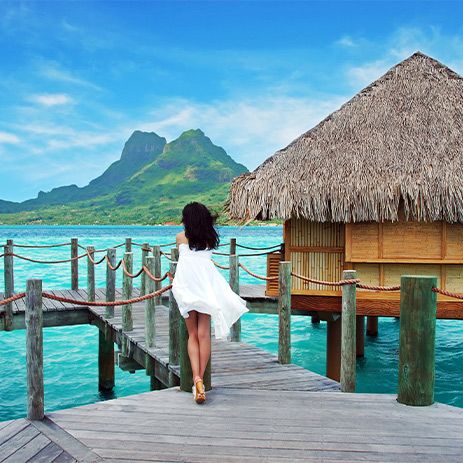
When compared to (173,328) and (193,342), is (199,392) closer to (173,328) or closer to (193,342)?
(193,342)

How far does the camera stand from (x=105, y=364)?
41.3 ft

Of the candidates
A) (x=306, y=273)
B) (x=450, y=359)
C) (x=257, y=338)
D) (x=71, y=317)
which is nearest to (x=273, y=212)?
(x=306, y=273)

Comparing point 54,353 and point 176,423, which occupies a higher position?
point 176,423

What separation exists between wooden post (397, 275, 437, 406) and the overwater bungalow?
5067mm

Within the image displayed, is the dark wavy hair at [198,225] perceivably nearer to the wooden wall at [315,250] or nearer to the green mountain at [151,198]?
the wooden wall at [315,250]

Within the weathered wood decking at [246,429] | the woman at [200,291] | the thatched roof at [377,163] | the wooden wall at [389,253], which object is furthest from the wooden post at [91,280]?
the woman at [200,291]

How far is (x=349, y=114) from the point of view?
39.2ft

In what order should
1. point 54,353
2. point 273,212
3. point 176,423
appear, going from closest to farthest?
point 176,423 → point 273,212 → point 54,353

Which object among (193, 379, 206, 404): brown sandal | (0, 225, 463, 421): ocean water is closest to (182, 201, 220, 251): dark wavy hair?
(193, 379, 206, 404): brown sandal

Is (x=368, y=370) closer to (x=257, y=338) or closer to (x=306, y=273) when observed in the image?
(x=306, y=273)

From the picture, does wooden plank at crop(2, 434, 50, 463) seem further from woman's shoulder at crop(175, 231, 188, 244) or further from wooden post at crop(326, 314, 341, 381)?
wooden post at crop(326, 314, 341, 381)

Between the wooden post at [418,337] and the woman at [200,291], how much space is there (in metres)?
1.47

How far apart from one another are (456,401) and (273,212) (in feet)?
17.6

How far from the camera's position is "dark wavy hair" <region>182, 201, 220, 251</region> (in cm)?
502
